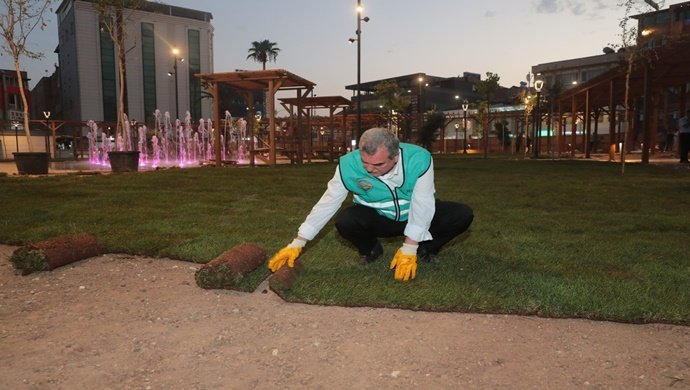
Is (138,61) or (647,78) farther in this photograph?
(138,61)

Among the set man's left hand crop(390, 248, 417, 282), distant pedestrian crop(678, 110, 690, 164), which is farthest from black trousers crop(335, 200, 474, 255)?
distant pedestrian crop(678, 110, 690, 164)

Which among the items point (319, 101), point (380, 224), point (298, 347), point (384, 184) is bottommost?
point (298, 347)

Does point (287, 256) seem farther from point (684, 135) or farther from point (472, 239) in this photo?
point (684, 135)

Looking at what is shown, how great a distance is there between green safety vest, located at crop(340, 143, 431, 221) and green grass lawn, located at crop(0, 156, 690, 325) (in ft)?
2.00

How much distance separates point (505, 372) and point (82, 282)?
349 cm

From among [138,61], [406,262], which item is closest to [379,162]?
[406,262]

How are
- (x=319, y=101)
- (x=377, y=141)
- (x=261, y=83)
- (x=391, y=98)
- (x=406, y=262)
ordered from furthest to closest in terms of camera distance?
(x=391, y=98), (x=319, y=101), (x=261, y=83), (x=406, y=262), (x=377, y=141)

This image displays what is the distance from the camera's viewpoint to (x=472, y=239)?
5762 mm

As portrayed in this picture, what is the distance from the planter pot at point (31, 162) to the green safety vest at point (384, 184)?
15.0 meters

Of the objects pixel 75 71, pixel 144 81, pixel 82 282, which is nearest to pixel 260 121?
pixel 144 81

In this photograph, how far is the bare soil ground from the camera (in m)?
2.55

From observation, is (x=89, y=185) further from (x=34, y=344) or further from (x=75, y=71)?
(x=75, y=71)

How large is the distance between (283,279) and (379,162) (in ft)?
3.83

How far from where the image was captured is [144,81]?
5950 centimetres
